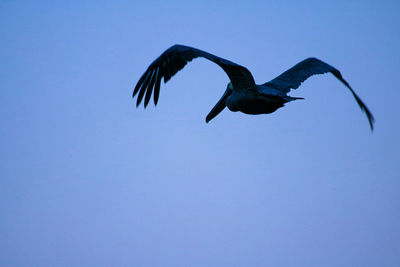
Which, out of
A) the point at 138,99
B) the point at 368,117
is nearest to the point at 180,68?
the point at 138,99

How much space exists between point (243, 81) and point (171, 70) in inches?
46.9

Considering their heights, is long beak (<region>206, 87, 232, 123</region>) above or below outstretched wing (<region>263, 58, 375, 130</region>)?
below

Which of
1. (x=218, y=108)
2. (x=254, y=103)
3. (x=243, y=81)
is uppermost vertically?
(x=243, y=81)

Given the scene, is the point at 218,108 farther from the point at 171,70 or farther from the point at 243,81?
the point at 171,70

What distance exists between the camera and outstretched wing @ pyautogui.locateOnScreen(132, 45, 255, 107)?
7039 mm

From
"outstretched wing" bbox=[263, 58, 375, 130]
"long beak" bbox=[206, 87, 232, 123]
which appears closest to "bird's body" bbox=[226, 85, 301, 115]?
"outstretched wing" bbox=[263, 58, 375, 130]

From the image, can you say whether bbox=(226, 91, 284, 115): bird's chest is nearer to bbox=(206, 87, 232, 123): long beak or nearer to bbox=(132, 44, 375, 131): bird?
bbox=(132, 44, 375, 131): bird

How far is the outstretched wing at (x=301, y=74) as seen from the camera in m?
7.76

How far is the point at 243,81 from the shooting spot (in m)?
7.68

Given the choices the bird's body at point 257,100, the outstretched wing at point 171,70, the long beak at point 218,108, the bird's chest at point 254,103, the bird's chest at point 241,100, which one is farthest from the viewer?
the long beak at point 218,108

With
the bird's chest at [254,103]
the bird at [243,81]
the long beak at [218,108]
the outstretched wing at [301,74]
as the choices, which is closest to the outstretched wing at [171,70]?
the bird at [243,81]

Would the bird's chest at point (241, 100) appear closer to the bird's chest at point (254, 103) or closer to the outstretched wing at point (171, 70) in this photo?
the bird's chest at point (254, 103)

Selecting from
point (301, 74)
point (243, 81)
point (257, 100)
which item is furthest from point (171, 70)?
point (301, 74)

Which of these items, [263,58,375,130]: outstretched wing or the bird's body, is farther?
[263,58,375,130]: outstretched wing
